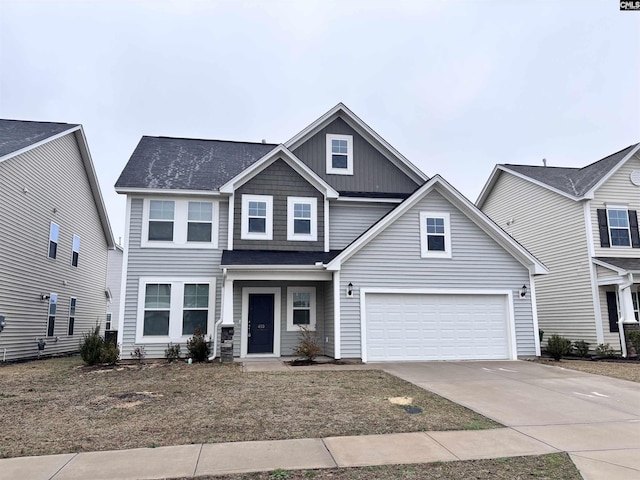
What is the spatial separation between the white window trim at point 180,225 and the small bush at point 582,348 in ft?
43.8

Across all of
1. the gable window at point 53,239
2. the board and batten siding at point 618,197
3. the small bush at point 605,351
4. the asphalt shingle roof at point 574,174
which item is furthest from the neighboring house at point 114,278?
the board and batten siding at point 618,197

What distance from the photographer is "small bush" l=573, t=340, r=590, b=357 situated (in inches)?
627

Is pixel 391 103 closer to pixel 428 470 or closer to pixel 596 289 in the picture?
pixel 596 289

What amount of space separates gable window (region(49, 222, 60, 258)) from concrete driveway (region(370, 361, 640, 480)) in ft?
43.3

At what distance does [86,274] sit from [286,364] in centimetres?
1342

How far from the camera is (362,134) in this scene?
16.9m

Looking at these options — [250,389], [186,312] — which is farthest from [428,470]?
[186,312]

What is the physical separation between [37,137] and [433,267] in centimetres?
1449

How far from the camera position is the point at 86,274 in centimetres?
2109

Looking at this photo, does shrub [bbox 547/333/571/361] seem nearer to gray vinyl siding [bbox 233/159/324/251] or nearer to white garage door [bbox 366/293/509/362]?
white garage door [bbox 366/293/509/362]

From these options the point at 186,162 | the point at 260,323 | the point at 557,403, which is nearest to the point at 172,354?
the point at 260,323

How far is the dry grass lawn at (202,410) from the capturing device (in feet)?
19.1

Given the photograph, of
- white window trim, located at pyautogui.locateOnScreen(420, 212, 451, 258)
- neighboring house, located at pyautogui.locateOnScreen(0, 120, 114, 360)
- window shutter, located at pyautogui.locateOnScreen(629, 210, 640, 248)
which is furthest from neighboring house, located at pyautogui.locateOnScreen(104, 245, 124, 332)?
window shutter, located at pyautogui.locateOnScreen(629, 210, 640, 248)

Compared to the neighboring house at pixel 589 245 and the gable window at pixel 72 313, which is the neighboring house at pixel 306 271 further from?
the gable window at pixel 72 313
